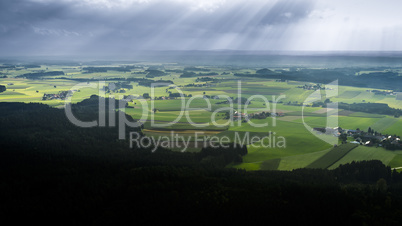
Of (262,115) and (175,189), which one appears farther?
(262,115)

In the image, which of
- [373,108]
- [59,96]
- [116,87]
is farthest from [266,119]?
[116,87]

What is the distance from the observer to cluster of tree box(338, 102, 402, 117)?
98.5 meters

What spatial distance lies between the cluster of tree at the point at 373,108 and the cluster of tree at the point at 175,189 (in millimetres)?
54542

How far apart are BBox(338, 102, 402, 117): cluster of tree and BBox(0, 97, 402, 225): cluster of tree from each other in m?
54.5

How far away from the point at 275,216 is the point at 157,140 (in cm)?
3322

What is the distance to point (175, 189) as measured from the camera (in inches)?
1624

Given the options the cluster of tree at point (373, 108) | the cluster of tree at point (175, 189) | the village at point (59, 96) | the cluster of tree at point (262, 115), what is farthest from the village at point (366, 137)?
the village at point (59, 96)

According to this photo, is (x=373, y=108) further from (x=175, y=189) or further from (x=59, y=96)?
(x=59, y=96)

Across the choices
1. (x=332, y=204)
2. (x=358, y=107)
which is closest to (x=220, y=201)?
(x=332, y=204)

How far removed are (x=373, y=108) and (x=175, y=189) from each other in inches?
3253

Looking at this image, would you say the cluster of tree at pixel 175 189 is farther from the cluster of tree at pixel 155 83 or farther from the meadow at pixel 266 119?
the cluster of tree at pixel 155 83

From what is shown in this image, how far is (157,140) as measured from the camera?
2557 inches

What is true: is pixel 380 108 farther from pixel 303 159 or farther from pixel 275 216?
pixel 275 216

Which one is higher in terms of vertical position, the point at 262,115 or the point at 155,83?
the point at 155,83
